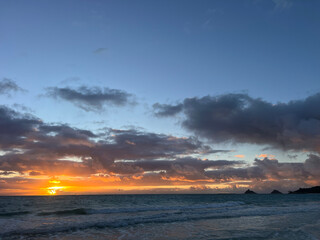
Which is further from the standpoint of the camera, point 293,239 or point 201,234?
point 201,234

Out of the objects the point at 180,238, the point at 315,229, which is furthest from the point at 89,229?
the point at 315,229

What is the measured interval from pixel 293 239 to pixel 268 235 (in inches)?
76.8

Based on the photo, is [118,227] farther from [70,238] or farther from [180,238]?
[180,238]

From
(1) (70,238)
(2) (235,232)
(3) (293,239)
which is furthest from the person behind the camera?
(2) (235,232)

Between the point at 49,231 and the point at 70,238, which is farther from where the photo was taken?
the point at 49,231

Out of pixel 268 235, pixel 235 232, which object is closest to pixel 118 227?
pixel 235 232

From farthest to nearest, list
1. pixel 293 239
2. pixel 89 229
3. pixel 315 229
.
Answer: pixel 89 229
pixel 315 229
pixel 293 239

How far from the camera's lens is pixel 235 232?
22188mm

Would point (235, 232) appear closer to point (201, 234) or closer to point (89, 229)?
point (201, 234)

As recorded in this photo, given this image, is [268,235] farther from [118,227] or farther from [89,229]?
[89,229]

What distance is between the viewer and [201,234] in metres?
21.4

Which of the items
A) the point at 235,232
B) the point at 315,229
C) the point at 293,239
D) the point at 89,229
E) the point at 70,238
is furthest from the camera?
the point at 89,229

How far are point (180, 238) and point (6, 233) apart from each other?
51.6 ft

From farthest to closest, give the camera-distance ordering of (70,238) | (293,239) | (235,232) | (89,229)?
1. (89,229)
2. (235,232)
3. (70,238)
4. (293,239)
